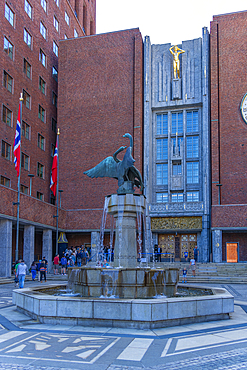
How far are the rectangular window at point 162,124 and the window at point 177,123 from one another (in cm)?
82

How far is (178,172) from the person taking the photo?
140ft

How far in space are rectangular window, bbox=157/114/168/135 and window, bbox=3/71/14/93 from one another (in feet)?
54.9

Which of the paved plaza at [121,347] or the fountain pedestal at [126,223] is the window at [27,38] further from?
the paved plaza at [121,347]

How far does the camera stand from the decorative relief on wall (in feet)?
129

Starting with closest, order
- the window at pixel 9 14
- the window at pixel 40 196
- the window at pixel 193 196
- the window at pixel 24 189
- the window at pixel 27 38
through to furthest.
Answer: the window at pixel 9 14
the window at pixel 24 189
the window at pixel 27 38
the window at pixel 193 196
the window at pixel 40 196

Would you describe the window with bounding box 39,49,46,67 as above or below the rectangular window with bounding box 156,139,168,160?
above

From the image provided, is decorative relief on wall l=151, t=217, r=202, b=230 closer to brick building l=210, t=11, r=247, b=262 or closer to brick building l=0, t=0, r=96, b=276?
brick building l=210, t=11, r=247, b=262

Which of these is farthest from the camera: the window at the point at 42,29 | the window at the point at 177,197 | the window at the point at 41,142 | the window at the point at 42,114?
the window at the point at 42,29

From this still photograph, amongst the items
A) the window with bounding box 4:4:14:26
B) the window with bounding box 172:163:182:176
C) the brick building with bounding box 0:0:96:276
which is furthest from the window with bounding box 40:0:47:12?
the window with bounding box 172:163:182:176

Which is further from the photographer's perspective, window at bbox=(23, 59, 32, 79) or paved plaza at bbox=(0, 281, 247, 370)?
window at bbox=(23, 59, 32, 79)

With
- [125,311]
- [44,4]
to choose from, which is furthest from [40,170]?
[125,311]

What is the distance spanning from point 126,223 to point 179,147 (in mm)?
29239

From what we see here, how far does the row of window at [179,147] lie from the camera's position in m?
42.6

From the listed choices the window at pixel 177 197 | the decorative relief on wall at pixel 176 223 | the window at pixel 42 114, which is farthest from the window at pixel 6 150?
the window at pixel 177 197
